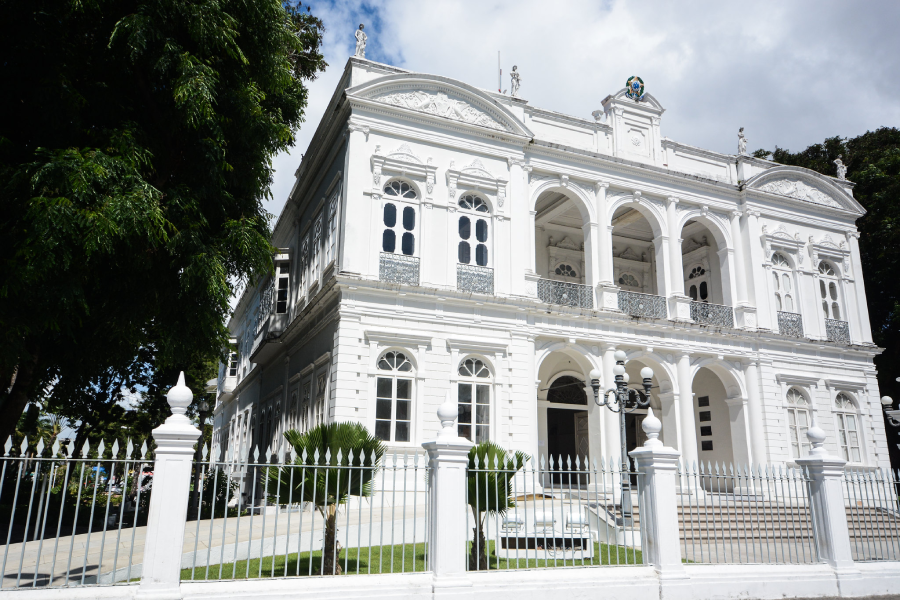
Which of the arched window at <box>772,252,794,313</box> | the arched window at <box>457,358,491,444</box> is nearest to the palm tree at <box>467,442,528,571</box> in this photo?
the arched window at <box>457,358,491,444</box>

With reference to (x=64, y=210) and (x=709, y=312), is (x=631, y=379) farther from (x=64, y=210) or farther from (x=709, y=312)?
(x=64, y=210)

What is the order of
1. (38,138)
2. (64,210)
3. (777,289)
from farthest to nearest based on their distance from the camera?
(777,289) < (38,138) < (64,210)

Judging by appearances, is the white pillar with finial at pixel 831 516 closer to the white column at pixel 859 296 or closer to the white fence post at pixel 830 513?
the white fence post at pixel 830 513

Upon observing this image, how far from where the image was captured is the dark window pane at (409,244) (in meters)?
15.1

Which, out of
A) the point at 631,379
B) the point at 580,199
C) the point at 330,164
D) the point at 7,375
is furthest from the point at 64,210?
the point at 631,379

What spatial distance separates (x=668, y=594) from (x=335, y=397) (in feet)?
25.8

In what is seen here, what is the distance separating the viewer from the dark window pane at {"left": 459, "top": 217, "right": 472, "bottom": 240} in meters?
15.7

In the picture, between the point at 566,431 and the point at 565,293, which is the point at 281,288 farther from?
the point at 566,431

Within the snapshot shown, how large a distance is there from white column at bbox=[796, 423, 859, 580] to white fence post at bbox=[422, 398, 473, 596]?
4572 mm

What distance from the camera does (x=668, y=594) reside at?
24.0 feet

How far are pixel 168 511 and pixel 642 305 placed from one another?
13.7 m

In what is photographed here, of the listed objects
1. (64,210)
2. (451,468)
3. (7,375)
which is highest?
(64,210)

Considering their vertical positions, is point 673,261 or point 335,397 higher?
point 673,261

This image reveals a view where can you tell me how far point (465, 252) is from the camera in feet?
51.2
